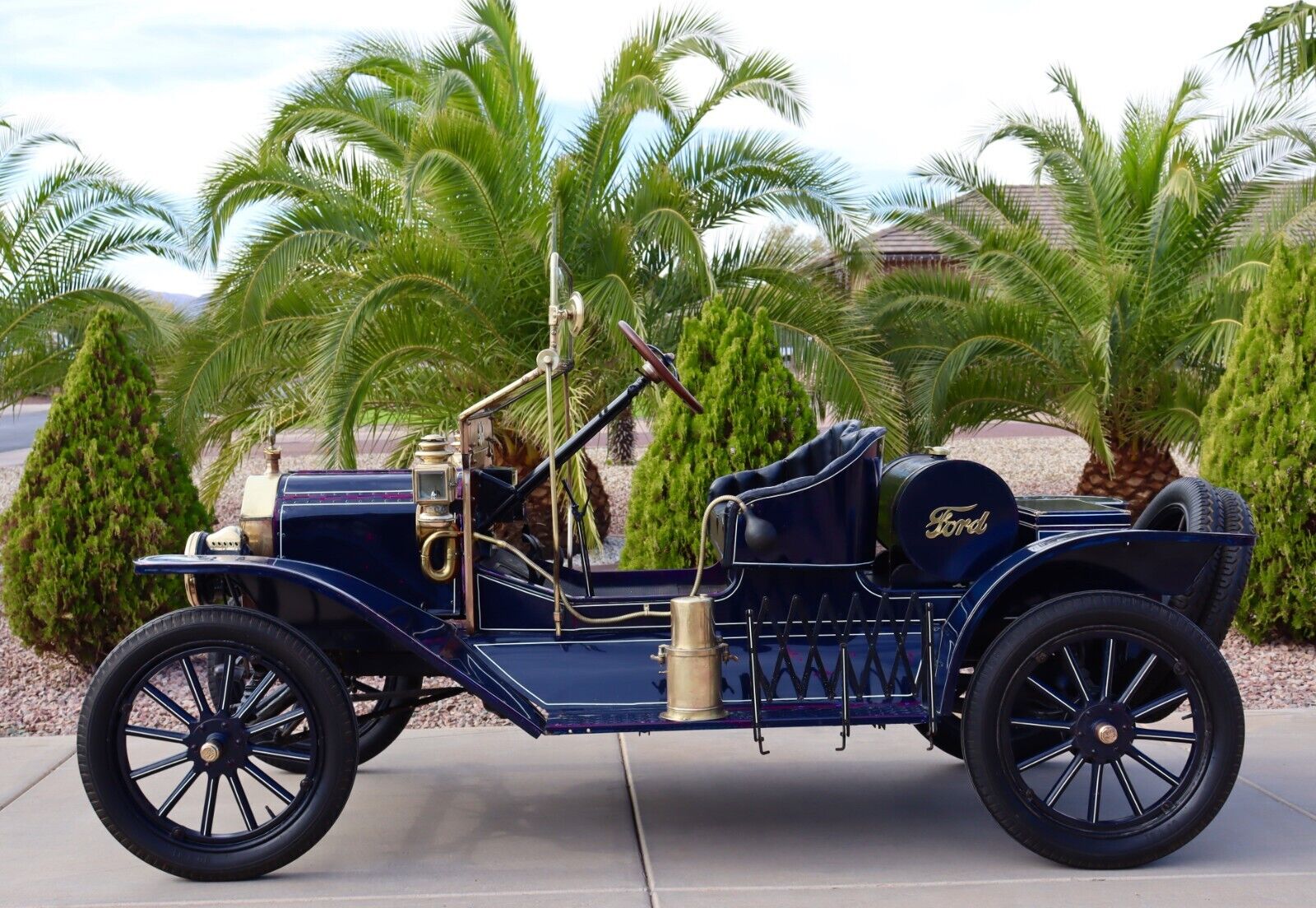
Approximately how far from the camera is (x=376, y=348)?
786cm

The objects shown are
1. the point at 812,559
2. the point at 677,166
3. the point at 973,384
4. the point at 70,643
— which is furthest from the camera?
the point at 973,384

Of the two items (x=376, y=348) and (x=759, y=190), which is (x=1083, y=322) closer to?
(x=759, y=190)

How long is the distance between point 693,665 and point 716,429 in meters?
3.37

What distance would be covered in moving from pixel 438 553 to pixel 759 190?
546 centimetres

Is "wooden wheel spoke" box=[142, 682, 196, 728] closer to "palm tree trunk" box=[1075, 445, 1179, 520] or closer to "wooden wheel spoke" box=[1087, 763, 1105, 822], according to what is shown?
"wooden wheel spoke" box=[1087, 763, 1105, 822]

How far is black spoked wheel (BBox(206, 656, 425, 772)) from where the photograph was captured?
372 centimetres

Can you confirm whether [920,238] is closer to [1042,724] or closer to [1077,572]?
[1077,572]

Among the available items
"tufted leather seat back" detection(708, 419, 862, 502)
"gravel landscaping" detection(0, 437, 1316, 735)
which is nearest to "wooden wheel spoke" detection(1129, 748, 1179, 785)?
"tufted leather seat back" detection(708, 419, 862, 502)

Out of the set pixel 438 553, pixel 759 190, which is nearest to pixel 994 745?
pixel 438 553

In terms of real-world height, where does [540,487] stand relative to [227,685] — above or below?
above

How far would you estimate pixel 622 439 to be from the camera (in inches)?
580

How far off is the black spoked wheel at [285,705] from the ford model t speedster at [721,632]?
3cm

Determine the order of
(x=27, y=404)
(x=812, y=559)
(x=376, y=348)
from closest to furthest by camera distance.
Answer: (x=812, y=559) < (x=376, y=348) < (x=27, y=404)

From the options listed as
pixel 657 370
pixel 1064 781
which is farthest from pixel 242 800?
pixel 1064 781
